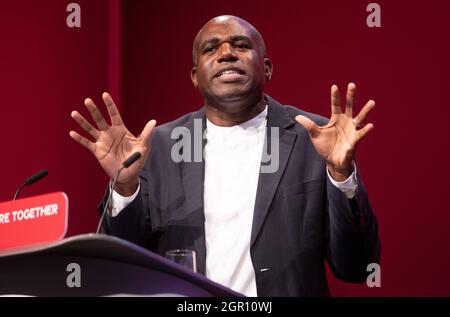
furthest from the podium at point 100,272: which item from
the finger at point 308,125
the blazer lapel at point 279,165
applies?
the blazer lapel at point 279,165

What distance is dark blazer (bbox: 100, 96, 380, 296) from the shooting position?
1.80 meters

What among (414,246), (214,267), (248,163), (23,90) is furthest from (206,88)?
(414,246)

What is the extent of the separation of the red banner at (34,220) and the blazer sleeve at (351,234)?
78 cm

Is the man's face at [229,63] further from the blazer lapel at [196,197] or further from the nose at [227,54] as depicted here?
the blazer lapel at [196,197]

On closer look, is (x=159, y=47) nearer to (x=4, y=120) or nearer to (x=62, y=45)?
(x=62, y=45)

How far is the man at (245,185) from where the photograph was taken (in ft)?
5.61

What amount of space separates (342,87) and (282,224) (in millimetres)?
1126

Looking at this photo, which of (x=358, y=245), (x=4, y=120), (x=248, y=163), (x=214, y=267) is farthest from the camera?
(x=4, y=120)

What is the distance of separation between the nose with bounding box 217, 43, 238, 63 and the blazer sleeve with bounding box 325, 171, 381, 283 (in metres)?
0.56

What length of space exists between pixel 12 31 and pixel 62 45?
0.23m

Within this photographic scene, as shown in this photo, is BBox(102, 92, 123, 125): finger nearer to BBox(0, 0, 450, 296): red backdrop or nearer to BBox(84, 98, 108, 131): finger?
BBox(84, 98, 108, 131): finger

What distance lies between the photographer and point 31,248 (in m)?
1.01

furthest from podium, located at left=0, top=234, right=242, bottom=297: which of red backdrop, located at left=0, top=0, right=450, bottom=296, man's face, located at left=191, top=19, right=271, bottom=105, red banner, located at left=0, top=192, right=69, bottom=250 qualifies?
red backdrop, located at left=0, top=0, right=450, bottom=296
